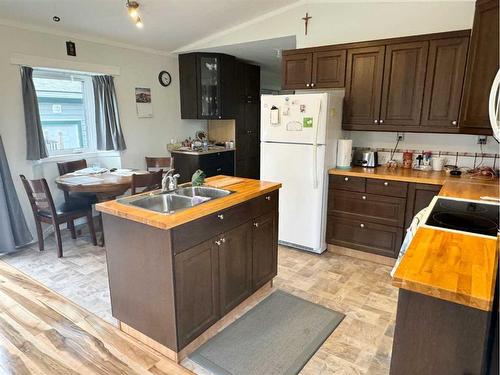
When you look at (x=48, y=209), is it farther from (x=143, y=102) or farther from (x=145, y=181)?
(x=143, y=102)

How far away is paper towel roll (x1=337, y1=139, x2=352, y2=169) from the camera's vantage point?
11.3 ft

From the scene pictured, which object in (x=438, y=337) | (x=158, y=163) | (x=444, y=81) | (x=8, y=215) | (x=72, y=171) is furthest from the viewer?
(x=158, y=163)

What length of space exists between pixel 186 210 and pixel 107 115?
309 cm

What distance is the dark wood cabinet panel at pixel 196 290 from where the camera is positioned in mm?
1872

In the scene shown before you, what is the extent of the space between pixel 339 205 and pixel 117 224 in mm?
2291

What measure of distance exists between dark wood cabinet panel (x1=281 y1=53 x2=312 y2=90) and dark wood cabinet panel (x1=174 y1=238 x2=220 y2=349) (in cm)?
243

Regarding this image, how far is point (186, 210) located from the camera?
1.91 meters

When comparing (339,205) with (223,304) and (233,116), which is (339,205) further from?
(233,116)

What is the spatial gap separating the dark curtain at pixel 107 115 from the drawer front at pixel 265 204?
279cm

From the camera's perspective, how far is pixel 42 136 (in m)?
3.72

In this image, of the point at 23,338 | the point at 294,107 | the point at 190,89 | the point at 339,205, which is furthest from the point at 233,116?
the point at 23,338

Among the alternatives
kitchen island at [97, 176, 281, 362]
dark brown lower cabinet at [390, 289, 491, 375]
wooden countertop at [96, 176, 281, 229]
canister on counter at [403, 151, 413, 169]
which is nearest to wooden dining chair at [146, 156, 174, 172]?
wooden countertop at [96, 176, 281, 229]

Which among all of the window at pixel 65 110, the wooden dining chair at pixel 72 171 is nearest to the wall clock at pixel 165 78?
the window at pixel 65 110

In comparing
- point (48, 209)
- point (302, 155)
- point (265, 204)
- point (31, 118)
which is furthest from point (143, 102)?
point (265, 204)
